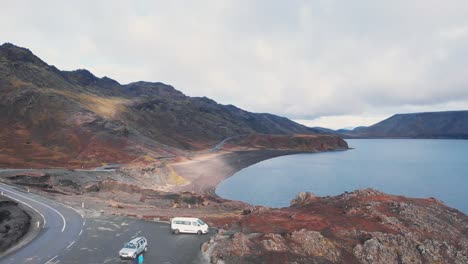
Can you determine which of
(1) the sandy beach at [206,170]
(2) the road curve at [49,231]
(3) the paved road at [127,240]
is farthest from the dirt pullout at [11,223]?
(1) the sandy beach at [206,170]

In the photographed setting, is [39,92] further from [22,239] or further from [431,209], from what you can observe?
[431,209]

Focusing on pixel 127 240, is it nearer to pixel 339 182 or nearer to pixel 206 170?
pixel 339 182

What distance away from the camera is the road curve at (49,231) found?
3538 centimetres

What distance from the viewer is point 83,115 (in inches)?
6599

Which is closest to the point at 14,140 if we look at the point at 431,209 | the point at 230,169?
the point at 230,169

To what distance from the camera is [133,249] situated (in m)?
35.2

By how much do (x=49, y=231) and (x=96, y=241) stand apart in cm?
766

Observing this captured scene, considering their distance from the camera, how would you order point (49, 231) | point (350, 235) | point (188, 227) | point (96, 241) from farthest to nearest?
point (49, 231) → point (188, 227) → point (350, 235) → point (96, 241)

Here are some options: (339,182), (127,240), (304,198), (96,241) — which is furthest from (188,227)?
(339,182)

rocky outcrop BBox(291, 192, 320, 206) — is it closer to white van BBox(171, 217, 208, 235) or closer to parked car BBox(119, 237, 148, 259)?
white van BBox(171, 217, 208, 235)

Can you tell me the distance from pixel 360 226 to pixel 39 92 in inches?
6624

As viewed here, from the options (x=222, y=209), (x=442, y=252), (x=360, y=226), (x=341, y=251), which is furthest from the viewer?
(x=222, y=209)

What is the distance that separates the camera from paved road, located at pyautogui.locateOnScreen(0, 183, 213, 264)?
35406mm

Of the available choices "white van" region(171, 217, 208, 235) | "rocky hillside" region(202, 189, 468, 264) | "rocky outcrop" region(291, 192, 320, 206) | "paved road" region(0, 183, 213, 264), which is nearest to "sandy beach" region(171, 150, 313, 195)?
"rocky outcrop" region(291, 192, 320, 206)
